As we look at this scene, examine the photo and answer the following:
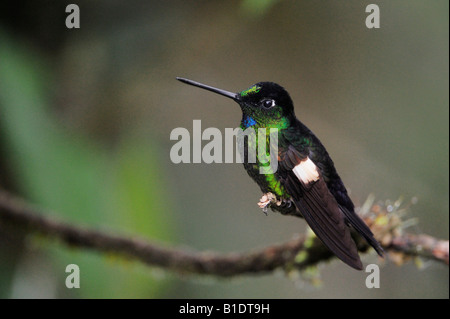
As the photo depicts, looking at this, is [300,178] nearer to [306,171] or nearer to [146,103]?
[306,171]

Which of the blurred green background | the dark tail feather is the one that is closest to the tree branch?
the blurred green background

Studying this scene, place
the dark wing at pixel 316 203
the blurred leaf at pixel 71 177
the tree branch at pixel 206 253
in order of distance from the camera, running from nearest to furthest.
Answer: the dark wing at pixel 316 203 < the tree branch at pixel 206 253 < the blurred leaf at pixel 71 177

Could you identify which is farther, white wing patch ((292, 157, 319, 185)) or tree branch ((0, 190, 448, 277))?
tree branch ((0, 190, 448, 277))

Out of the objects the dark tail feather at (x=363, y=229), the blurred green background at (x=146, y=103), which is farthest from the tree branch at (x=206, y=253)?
the dark tail feather at (x=363, y=229)

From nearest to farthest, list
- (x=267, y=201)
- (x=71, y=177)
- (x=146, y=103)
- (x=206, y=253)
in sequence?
1. (x=267, y=201)
2. (x=206, y=253)
3. (x=71, y=177)
4. (x=146, y=103)

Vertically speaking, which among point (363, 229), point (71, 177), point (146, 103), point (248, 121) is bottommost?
point (363, 229)

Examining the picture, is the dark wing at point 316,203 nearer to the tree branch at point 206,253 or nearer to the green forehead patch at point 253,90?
the green forehead patch at point 253,90

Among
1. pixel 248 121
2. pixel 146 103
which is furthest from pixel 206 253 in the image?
pixel 146 103

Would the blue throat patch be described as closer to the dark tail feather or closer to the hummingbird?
the hummingbird
